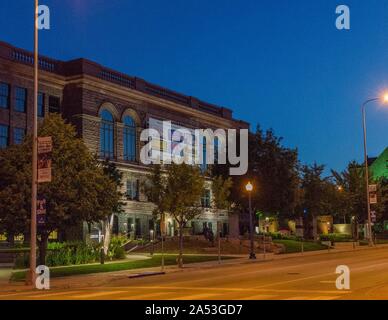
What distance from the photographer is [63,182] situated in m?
30.2

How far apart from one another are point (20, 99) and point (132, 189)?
610 inches

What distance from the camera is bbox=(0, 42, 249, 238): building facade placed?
52125 millimetres

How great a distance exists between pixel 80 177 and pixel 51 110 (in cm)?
2721

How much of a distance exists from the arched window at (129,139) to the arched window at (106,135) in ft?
7.38

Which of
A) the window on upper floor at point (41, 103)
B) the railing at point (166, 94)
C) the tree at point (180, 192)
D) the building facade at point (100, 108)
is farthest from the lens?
the railing at point (166, 94)

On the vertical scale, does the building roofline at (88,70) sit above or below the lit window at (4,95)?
above

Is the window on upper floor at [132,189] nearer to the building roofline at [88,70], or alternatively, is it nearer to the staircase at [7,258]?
the building roofline at [88,70]

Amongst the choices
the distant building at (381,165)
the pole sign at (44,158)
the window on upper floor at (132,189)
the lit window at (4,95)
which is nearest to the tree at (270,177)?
the window on upper floor at (132,189)

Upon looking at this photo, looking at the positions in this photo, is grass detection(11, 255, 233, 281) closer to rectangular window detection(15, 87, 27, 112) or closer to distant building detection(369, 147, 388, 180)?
rectangular window detection(15, 87, 27, 112)

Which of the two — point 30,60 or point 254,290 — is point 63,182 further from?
point 30,60

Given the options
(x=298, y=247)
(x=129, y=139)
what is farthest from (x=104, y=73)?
(x=298, y=247)

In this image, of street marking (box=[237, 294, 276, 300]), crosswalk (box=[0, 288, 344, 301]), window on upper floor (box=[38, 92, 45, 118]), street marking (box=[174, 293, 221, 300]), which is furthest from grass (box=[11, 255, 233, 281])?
window on upper floor (box=[38, 92, 45, 118])

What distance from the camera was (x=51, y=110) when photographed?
5650 cm

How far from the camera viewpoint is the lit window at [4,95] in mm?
51531
